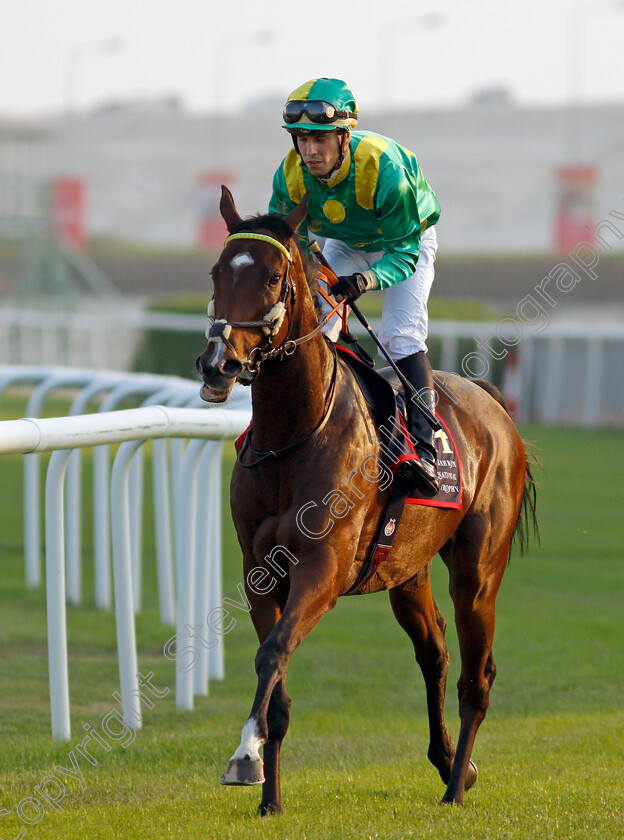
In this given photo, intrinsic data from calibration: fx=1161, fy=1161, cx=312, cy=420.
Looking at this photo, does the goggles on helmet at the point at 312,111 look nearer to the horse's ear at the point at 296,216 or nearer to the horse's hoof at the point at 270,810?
the horse's ear at the point at 296,216

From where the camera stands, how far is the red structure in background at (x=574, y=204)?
40781 millimetres

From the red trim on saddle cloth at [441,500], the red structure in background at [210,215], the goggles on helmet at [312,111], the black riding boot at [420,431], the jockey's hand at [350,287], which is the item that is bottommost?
the red structure in background at [210,215]

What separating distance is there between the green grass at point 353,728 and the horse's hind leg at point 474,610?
0.27 meters

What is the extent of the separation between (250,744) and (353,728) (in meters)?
1.78

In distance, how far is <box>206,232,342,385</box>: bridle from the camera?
9.70ft

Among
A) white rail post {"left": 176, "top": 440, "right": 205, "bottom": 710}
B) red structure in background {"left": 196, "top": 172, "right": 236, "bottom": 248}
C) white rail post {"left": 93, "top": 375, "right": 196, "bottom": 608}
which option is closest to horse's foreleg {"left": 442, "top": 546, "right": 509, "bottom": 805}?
white rail post {"left": 176, "top": 440, "right": 205, "bottom": 710}

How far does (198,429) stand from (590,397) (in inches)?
496

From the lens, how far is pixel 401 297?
4.00m

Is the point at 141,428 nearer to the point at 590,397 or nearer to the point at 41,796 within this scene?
the point at 41,796

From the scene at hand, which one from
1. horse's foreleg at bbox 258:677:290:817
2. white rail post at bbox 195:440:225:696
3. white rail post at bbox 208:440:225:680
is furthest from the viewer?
white rail post at bbox 208:440:225:680

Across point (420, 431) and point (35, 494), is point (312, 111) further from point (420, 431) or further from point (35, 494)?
point (35, 494)

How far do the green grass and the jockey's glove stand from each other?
5.05ft

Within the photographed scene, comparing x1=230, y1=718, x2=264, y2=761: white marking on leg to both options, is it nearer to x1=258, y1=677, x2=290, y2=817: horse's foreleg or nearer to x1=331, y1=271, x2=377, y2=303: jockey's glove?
x1=258, y1=677, x2=290, y2=817: horse's foreleg

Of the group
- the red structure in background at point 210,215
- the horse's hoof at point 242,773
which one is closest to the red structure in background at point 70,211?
the red structure in background at point 210,215
